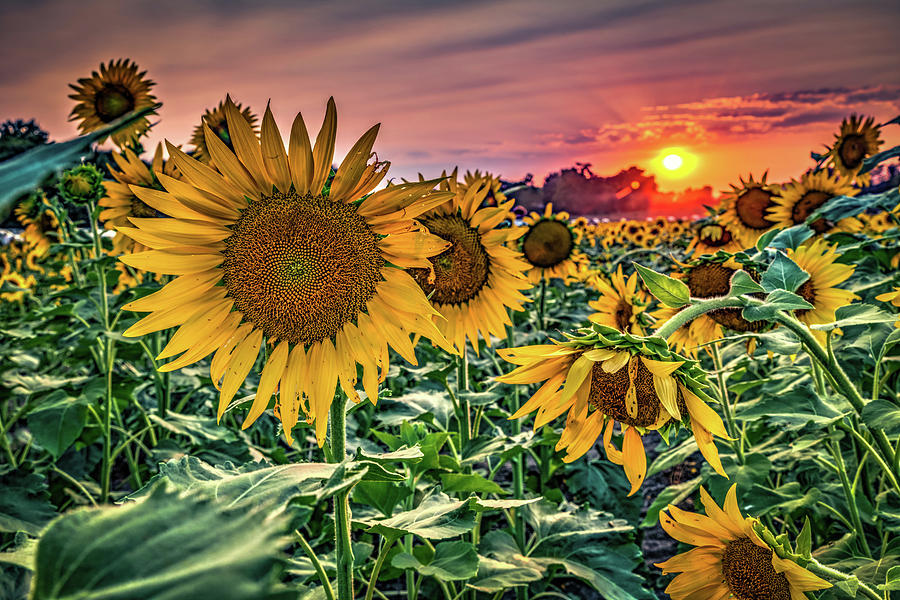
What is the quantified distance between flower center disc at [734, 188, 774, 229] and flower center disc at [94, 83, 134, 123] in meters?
3.57

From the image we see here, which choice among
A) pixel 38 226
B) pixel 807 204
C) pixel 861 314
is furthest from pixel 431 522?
pixel 38 226

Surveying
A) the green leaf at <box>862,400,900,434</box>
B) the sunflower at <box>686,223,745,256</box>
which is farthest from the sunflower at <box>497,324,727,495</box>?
the sunflower at <box>686,223,745,256</box>

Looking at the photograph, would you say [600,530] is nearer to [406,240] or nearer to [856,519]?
[856,519]

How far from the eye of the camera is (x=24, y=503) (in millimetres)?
1558

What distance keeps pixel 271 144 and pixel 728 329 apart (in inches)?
56.5

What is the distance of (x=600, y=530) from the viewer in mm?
1562

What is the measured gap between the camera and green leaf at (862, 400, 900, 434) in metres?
1.07

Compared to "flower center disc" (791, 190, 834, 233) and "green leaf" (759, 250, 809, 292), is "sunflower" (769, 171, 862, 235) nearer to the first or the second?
"flower center disc" (791, 190, 834, 233)

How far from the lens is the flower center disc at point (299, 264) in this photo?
98 centimetres

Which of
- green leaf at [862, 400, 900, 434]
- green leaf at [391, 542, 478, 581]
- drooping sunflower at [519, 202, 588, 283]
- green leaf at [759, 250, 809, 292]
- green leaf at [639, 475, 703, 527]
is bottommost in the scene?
green leaf at [639, 475, 703, 527]

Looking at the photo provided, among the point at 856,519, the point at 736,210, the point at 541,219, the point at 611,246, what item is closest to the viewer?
the point at 856,519

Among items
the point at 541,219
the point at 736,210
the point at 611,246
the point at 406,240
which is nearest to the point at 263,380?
the point at 406,240

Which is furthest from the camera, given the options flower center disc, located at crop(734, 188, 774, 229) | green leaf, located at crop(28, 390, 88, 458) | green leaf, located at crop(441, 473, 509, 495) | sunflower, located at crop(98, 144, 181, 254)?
flower center disc, located at crop(734, 188, 774, 229)

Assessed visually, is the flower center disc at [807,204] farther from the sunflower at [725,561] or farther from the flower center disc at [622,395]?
the flower center disc at [622,395]
